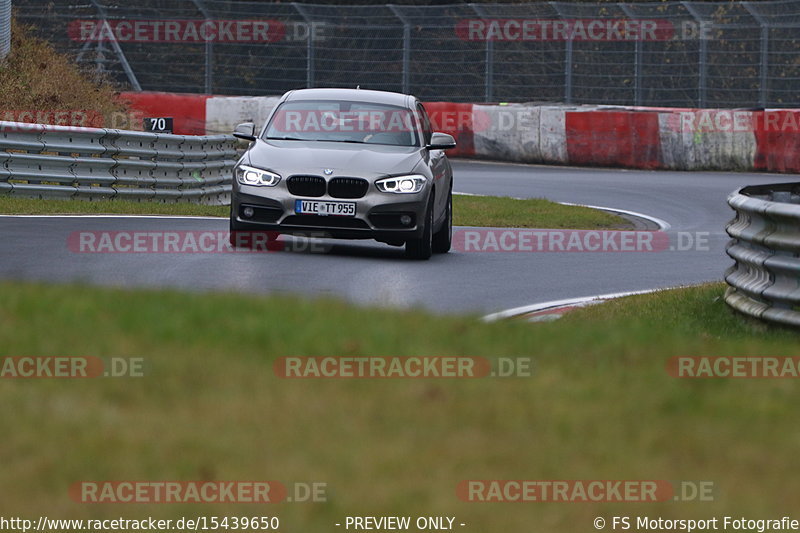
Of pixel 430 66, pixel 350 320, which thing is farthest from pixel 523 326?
pixel 430 66

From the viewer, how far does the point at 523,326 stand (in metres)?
8.30

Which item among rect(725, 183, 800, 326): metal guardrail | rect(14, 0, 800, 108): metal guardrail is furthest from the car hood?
rect(14, 0, 800, 108): metal guardrail

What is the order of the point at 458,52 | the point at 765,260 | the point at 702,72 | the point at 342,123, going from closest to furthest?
the point at 765,260 → the point at 342,123 → the point at 702,72 → the point at 458,52

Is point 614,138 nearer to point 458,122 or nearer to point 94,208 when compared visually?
point 458,122

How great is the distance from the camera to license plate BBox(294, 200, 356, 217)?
45.9 feet

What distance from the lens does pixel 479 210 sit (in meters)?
21.4

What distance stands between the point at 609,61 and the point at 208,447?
3190 cm

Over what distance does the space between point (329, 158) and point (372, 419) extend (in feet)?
28.1

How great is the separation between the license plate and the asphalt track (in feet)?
1.45

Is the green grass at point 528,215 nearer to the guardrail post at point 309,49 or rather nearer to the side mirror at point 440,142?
the side mirror at point 440,142

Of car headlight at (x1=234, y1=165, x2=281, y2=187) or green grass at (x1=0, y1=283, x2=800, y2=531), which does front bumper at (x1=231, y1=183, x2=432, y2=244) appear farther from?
green grass at (x1=0, y1=283, x2=800, y2=531)

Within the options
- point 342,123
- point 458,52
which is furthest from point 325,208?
point 458,52

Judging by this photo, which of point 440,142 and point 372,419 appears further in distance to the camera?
point 440,142

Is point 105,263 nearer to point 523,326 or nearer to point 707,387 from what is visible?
point 523,326
